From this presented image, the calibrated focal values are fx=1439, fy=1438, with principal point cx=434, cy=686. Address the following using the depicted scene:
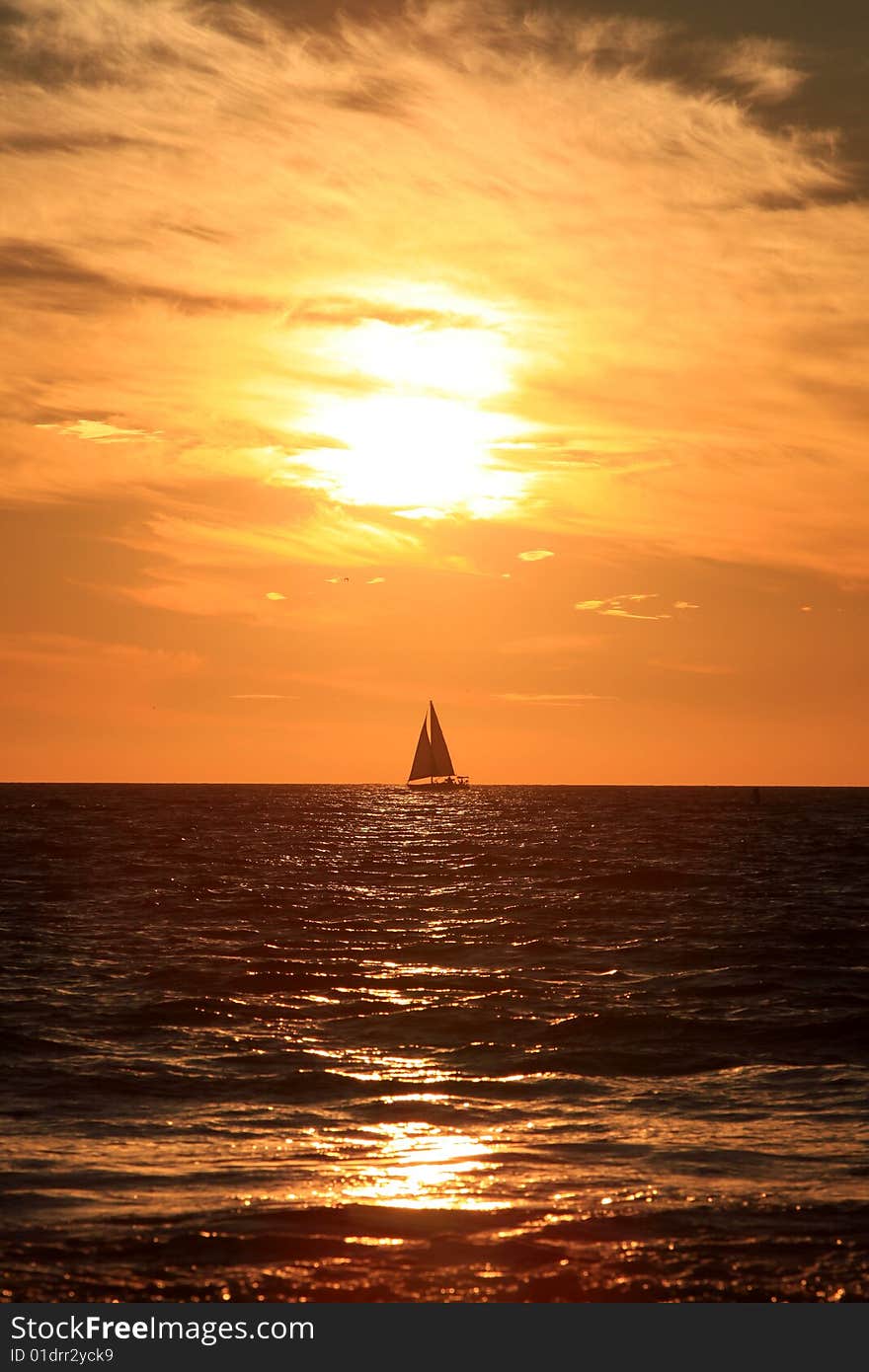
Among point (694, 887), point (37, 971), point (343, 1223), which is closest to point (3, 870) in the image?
point (694, 887)

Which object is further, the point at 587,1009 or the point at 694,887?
the point at 694,887

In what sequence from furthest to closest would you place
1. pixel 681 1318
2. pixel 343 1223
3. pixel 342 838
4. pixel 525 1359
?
pixel 342 838 → pixel 343 1223 → pixel 681 1318 → pixel 525 1359

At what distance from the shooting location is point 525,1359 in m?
10.6

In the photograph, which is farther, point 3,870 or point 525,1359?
point 3,870

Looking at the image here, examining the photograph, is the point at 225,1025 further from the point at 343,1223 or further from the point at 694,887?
the point at 694,887

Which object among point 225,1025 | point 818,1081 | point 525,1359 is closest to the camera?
point 525,1359

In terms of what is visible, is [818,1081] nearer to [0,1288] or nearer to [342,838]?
[0,1288]

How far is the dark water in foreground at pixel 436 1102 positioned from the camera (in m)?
12.9

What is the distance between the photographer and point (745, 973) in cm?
3466

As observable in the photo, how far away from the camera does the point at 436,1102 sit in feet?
67.1

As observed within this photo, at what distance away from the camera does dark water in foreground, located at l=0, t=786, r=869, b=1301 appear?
12.9m

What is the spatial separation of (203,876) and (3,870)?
10143 millimetres

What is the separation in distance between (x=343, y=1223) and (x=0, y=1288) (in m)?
3.38

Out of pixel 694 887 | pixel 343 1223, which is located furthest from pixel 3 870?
pixel 343 1223
